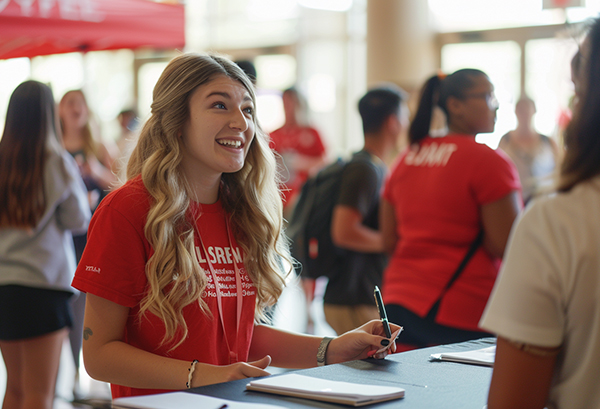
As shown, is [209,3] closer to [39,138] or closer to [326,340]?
[39,138]

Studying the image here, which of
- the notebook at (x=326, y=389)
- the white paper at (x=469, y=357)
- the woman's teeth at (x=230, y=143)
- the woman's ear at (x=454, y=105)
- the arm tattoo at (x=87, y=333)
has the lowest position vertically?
the white paper at (x=469, y=357)

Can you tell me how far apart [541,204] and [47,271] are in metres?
2.33

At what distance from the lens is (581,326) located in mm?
1009

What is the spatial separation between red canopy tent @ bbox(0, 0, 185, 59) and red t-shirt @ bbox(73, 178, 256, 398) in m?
2.74

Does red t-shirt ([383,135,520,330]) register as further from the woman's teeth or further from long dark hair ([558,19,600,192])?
long dark hair ([558,19,600,192])

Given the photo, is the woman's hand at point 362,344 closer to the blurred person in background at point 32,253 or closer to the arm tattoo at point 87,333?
the arm tattoo at point 87,333

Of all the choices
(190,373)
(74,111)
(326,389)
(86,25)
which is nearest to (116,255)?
(190,373)

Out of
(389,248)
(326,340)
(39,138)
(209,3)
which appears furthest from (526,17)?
(326,340)

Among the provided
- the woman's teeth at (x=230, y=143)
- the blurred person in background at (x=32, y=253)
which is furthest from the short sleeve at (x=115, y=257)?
the blurred person in background at (x=32, y=253)

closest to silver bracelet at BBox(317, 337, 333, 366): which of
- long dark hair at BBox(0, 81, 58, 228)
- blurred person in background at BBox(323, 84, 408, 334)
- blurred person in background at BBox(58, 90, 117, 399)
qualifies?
blurred person in background at BBox(323, 84, 408, 334)

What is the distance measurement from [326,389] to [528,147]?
476 cm

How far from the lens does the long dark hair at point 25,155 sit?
2.84m

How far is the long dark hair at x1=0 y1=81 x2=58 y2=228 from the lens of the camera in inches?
112

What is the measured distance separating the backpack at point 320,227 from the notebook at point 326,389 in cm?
174
